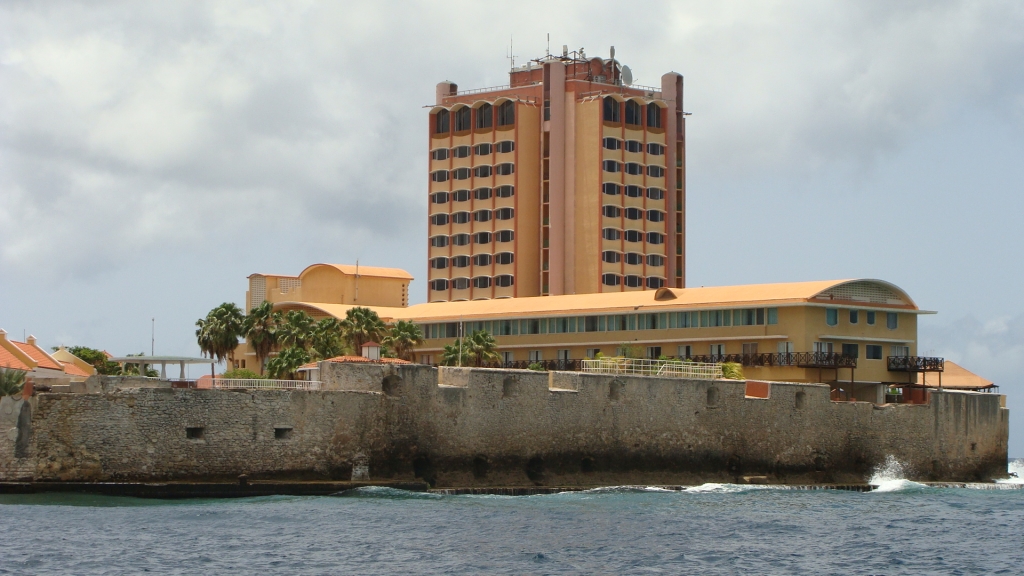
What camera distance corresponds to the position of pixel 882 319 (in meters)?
78.2

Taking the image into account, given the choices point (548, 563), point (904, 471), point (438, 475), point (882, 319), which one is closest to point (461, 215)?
point (882, 319)

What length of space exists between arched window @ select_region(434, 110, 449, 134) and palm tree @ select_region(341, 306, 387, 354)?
36666mm

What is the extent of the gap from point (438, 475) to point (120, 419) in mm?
11169

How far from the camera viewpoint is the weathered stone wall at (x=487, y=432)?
161 feet

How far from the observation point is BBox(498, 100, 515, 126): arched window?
112 meters

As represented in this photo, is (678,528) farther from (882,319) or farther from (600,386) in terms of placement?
(882,319)

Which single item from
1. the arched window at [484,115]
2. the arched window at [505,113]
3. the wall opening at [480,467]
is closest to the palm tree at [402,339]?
the wall opening at [480,467]

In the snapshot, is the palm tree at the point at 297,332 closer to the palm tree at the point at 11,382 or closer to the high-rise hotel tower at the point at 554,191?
the palm tree at the point at 11,382

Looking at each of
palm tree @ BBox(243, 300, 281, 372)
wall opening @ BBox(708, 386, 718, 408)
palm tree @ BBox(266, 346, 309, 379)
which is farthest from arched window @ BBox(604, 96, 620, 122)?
wall opening @ BBox(708, 386, 718, 408)

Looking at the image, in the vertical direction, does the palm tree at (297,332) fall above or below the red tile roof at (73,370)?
above

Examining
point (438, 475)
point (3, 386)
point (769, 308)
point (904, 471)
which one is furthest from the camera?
point (769, 308)

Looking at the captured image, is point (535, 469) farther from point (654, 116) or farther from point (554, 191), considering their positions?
point (654, 116)

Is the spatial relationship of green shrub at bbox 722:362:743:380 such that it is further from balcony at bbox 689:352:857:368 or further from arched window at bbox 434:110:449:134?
arched window at bbox 434:110:449:134

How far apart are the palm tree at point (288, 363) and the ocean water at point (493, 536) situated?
20.4m
